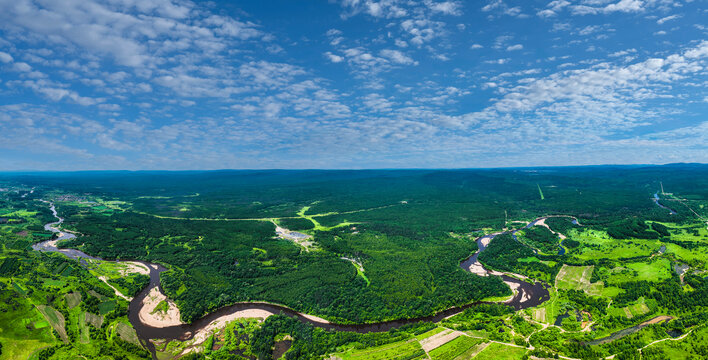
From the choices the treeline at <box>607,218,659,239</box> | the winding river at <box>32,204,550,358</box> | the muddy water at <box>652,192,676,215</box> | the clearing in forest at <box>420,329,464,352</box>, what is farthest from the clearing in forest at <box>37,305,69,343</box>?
the muddy water at <box>652,192,676,215</box>

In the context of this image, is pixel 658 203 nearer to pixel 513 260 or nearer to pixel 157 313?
pixel 513 260

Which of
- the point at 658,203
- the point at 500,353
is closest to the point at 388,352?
the point at 500,353

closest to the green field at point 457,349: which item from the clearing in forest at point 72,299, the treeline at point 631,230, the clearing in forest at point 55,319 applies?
the clearing in forest at point 55,319

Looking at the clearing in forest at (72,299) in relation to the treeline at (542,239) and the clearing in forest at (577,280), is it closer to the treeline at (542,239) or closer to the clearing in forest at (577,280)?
the clearing in forest at (577,280)

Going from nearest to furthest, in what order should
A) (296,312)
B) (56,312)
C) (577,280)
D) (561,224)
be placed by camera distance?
(56,312)
(296,312)
(577,280)
(561,224)

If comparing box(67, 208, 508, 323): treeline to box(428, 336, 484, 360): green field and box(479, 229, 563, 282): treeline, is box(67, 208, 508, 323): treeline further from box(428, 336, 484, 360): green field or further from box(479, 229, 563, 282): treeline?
box(428, 336, 484, 360): green field

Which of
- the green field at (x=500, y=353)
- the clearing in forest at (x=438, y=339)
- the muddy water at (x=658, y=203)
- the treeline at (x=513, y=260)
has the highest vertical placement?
the muddy water at (x=658, y=203)

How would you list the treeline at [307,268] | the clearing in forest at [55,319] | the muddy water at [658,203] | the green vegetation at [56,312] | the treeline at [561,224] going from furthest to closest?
the muddy water at [658,203]
the treeline at [561,224]
the treeline at [307,268]
the clearing in forest at [55,319]
the green vegetation at [56,312]

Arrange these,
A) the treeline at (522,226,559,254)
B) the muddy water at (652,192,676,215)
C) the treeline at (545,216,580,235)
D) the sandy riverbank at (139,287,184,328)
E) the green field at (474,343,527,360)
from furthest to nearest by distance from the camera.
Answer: the muddy water at (652,192,676,215)
the treeline at (545,216,580,235)
the treeline at (522,226,559,254)
the sandy riverbank at (139,287,184,328)
the green field at (474,343,527,360)
